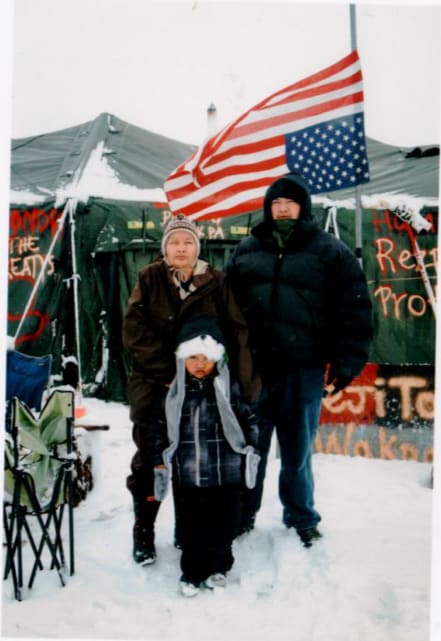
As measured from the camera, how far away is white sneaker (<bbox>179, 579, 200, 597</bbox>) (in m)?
2.41

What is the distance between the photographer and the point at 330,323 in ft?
8.91

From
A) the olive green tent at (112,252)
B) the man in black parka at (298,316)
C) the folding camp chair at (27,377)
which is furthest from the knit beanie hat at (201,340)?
the olive green tent at (112,252)

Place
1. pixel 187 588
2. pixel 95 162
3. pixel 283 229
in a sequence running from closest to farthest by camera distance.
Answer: pixel 187 588 → pixel 283 229 → pixel 95 162

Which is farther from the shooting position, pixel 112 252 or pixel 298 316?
pixel 112 252

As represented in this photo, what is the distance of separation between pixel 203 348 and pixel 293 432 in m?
0.80

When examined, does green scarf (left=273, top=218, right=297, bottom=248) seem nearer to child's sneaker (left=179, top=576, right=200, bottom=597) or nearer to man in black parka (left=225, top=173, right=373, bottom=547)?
man in black parka (left=225, top=173, right=373, bottom=547)

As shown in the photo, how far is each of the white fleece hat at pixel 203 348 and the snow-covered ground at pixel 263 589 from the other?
1.11 meters

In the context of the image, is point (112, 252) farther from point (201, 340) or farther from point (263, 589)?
point (263, 589)

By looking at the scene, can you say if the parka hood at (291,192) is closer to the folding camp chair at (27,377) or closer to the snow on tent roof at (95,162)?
the folding camp chair at (27,377)

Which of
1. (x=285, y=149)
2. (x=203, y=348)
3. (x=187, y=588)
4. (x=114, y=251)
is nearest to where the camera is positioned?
(x=203, y=348)

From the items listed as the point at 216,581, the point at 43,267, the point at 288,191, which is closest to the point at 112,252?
the point at 43,267

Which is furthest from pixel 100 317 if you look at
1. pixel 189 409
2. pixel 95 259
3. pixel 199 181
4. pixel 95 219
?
pixel 189 409

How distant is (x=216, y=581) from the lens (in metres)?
2.46

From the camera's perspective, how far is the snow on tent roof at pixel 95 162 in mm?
5910
